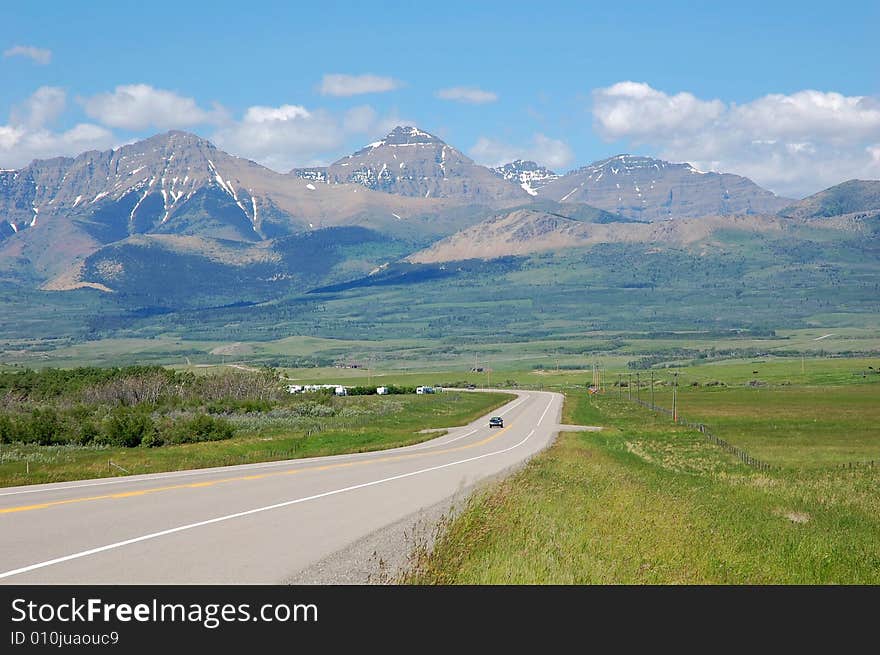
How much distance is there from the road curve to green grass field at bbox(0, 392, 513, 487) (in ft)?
11.8

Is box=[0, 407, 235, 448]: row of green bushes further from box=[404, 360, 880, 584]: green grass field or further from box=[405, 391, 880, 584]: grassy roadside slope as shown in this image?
box=[405, 391, 880, 584]: grassy roadside slope

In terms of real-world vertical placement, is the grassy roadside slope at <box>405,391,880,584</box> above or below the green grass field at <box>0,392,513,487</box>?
above

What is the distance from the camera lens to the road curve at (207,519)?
13625 mm

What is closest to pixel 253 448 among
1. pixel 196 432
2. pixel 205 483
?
pixel 196 432

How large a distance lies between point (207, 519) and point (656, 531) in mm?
7491

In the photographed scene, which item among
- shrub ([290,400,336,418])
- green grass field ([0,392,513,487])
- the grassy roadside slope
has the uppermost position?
the grassy roadside slope

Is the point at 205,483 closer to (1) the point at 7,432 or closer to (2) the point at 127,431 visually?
(2) the point at 127,431

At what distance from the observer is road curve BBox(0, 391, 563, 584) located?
13.6 metres

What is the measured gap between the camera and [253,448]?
5412 cm

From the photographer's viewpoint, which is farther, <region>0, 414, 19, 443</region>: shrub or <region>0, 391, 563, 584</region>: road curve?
<region>0, 414, 19, 443</region>: shrub

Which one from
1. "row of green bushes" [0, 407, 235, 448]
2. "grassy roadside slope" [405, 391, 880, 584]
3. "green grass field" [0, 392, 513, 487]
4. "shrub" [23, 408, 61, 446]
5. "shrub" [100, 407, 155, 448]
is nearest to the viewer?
"grassy roadside slope" [405, 391, 880, 584]

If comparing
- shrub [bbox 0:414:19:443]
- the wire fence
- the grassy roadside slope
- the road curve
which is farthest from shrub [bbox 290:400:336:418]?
the grassy roadside slope

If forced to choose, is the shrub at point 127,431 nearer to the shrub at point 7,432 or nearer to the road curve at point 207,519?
the shrub at point 7,432
